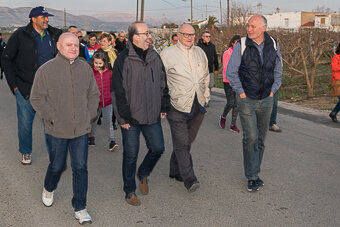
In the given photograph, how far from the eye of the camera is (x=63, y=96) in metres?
4.16

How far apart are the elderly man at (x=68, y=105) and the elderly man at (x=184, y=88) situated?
1.05 meters

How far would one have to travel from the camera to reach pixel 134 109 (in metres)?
4.64

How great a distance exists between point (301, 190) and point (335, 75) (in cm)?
449

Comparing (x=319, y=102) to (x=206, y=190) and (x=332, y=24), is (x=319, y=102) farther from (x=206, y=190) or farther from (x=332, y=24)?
(x=206, y=190)

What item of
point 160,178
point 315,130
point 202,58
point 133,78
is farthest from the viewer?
point 315,130

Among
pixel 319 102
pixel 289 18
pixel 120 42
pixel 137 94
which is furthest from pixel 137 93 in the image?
pixel 289 18

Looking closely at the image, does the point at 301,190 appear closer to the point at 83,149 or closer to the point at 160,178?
the point at 160,178

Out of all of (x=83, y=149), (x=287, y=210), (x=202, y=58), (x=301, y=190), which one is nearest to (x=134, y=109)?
(x=83, y=149)

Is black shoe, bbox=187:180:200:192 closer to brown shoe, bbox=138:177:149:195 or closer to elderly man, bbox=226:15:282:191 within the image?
brown shoe, bbox=138:177:149:195

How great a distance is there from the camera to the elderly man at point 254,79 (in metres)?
5.07

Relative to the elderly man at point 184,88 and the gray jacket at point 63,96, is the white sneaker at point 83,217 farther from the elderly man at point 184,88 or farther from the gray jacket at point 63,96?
the elderly man at point 184,88

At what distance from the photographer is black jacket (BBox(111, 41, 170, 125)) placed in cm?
457

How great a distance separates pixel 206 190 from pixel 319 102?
328 inches

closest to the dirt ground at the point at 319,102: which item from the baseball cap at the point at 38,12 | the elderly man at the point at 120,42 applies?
the elderly man at the point at 120,42
